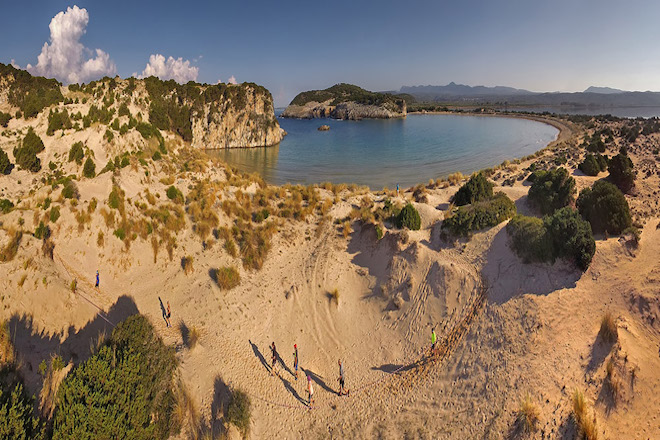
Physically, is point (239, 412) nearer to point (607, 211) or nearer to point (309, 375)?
point (309, 375)

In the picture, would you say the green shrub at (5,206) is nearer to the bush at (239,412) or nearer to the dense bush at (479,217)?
the bush at (239,412)

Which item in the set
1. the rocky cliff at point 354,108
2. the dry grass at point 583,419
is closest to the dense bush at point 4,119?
the dry grass at point 583,419

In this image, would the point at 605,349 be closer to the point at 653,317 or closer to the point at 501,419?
the point at 653,317

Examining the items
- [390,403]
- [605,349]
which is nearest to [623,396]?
[605,349]

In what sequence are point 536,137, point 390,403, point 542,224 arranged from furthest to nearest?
1. point 536,137
2. point 542,224
3. point 390,403

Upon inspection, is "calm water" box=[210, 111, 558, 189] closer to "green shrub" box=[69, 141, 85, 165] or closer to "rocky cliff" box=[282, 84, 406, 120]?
"green shrub" box=[69, 141, 85, 165]

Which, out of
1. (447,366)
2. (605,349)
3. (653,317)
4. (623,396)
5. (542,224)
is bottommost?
(447,366)

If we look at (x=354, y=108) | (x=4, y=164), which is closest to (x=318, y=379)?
(x=4, y=164)
